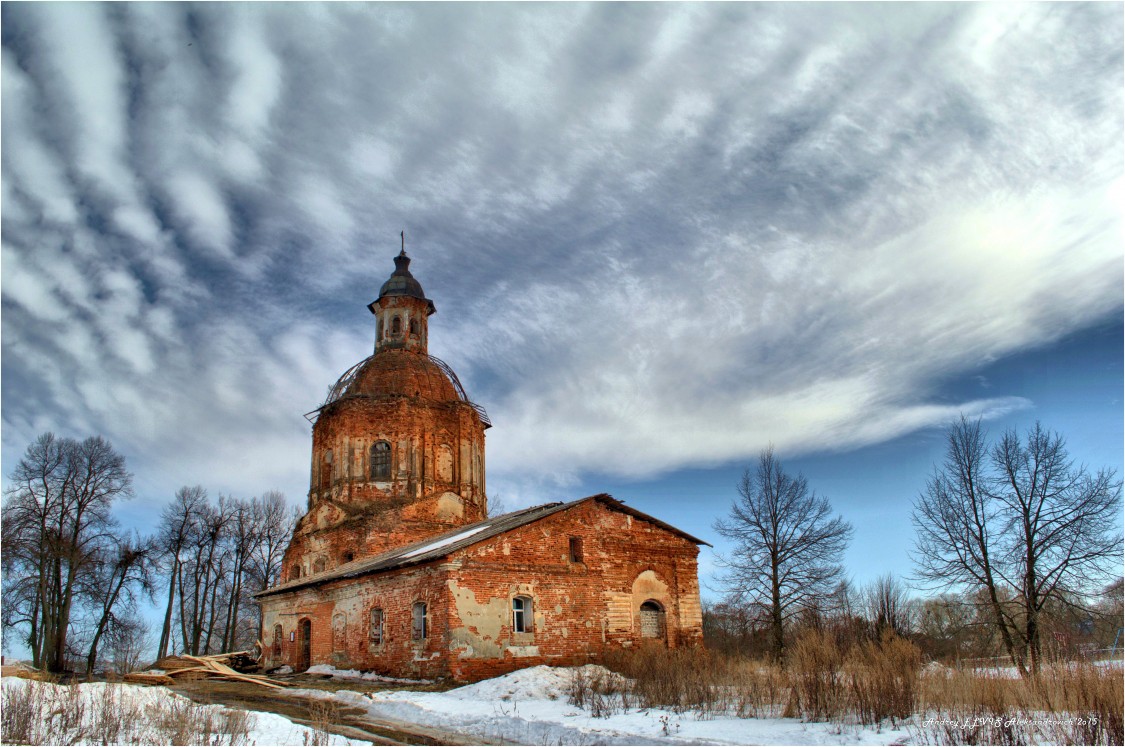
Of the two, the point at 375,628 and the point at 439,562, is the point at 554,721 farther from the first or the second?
the point at 375,628

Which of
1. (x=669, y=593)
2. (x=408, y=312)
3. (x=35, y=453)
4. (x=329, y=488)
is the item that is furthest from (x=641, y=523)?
(x=35, y=453)

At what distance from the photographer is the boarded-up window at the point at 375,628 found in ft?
67.6

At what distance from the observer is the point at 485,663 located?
18.4 metres

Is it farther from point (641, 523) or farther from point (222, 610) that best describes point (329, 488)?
point (222, 610)

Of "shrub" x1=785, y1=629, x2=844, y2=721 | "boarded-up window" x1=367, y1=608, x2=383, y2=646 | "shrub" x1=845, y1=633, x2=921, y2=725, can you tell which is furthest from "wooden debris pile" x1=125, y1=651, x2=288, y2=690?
"shrub" x1=845, y1=633, x2=921, y2=725

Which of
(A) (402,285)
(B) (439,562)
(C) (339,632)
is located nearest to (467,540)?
(B) (439,562)

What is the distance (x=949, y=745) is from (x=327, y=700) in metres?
11.6

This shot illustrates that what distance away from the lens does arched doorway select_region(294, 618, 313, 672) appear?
24.1 meters

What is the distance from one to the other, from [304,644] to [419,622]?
24.5ft

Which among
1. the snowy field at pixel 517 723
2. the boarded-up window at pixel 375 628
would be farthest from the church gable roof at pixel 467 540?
the snowy field at pixel 517 723

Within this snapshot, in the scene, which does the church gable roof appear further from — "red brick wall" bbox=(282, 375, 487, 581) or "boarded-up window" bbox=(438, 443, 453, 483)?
"boarded-up window" bbox=(438, 443, 453, 483)

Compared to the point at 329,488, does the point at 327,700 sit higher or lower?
lower

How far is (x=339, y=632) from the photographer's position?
22.4 m

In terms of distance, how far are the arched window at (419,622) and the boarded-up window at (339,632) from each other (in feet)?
12.5
